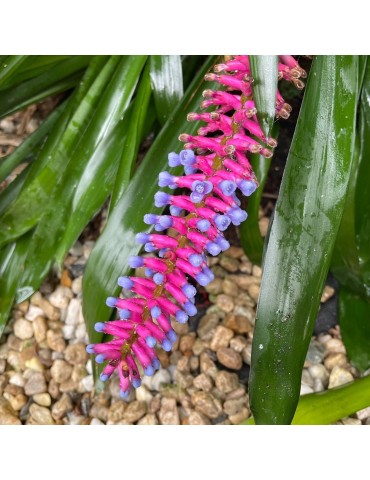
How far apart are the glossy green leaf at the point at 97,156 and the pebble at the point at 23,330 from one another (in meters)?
0.37

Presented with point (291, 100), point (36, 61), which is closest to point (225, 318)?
point (291, 100)

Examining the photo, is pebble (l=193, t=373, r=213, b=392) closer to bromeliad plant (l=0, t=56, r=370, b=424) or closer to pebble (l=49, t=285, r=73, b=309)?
bromeliad plant (l=0, t=56, r=370, b=424)

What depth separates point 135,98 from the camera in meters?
1.42

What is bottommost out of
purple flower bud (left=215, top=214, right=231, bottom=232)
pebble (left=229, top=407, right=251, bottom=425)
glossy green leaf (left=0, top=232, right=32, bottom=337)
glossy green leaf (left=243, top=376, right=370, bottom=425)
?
pebble (left=229, top=407, right=251, bottom=425)

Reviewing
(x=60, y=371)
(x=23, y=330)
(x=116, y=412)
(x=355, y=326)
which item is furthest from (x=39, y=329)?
(x=355, y=326)

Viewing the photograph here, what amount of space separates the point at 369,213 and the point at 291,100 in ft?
1.51

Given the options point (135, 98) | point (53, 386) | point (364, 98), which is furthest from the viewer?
point (53, 386)

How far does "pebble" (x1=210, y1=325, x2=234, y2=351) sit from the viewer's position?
5.16ft

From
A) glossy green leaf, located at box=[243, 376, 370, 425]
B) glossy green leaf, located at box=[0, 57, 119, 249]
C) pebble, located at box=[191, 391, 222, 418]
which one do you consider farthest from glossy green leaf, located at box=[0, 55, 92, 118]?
glossy green leaf, located at box=[243, 376, 370, 425]

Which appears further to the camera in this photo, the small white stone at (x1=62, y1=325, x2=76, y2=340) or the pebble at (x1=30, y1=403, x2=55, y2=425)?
the small white stone at (x1=62, y1=325, x2=76, y2=340)

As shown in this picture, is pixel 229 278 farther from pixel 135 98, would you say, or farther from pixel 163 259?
pixel 163 259

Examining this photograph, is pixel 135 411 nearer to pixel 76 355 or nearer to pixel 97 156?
pixel 76 355

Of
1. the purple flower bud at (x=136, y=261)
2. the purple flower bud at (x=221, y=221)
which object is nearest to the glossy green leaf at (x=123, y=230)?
the purple flower bud at (x=136, y=261)

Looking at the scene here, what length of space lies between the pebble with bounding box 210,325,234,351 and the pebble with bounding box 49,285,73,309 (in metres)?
0.47
